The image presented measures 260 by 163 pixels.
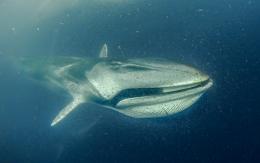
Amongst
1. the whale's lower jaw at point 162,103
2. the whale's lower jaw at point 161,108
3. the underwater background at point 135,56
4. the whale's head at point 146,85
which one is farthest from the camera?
the underwater background at point 135,56

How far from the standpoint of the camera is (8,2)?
4855mm

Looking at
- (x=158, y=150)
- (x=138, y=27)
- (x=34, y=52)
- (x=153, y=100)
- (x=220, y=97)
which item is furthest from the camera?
(x=138, y=27)

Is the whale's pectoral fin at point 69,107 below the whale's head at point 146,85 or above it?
below

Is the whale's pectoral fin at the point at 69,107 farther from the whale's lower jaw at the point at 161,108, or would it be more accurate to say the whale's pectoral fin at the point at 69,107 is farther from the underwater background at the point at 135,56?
the underwater background at the point at 135,56

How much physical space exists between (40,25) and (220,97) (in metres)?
2.01

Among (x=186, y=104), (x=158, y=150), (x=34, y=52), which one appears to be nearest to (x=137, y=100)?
(x=186, y=104)

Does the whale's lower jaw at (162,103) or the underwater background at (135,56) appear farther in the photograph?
the underwater background at (135,56)

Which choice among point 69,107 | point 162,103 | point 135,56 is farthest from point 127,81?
point 135,56

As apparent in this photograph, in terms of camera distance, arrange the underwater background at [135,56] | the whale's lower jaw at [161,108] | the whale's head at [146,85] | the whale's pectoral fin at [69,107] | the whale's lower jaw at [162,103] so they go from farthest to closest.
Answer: the underwater background at [135,56] < the whale's pectoral fin at [69,107] < the whale's lower jaw at [161,108] < the whale's lower jaw at [162,103] < the whale's head at [146,85]

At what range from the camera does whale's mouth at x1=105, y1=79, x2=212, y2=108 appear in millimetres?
2406

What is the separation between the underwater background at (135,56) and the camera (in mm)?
3678

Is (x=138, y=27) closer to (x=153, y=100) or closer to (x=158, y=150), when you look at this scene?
(x=158, y=150)

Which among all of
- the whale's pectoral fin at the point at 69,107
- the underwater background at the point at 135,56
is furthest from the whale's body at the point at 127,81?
the underwater background at the point at 135,56

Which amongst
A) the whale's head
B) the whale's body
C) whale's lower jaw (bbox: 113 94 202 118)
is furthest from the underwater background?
the whale's head
